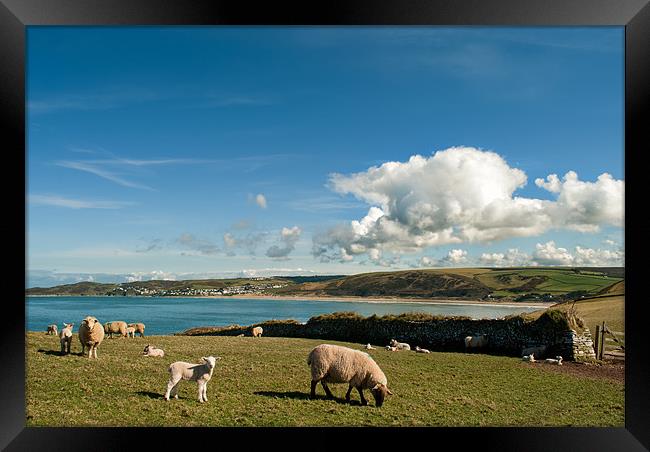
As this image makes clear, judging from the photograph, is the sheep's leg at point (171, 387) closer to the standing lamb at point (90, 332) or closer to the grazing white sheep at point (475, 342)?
the standing lamb at point (90, 332)

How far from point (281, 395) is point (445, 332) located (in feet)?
34.3

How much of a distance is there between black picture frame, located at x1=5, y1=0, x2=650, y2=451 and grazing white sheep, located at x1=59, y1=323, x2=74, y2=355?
15.2 ft

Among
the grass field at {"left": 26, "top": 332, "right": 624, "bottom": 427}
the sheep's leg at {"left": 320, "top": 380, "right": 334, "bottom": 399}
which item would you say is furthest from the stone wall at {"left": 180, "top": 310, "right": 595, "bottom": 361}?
the sheep's leg at {"left": 320, "top": 380, "right": 334, "bottom": 399}

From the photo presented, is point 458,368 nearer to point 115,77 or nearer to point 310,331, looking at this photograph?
point 310,331

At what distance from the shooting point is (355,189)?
87.9 ft

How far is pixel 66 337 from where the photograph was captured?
27.0 ft

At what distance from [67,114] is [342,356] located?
88.7 ft

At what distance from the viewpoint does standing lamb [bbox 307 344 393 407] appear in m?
5.44

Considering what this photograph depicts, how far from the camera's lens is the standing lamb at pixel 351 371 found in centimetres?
544

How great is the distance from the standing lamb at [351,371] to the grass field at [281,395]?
1.01 ft

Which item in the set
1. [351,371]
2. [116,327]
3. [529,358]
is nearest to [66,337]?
[116,327]

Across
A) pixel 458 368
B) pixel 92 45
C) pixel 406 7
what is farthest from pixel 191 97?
pixel 406 7

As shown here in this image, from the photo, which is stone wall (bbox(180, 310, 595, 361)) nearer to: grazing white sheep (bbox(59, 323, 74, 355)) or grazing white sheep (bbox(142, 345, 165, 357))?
grazing white sheep (bbox(142, 345, 165, 357))

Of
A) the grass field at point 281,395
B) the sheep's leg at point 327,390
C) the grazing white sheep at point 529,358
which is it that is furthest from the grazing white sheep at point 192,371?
the grazing white sheep at point 529,358
